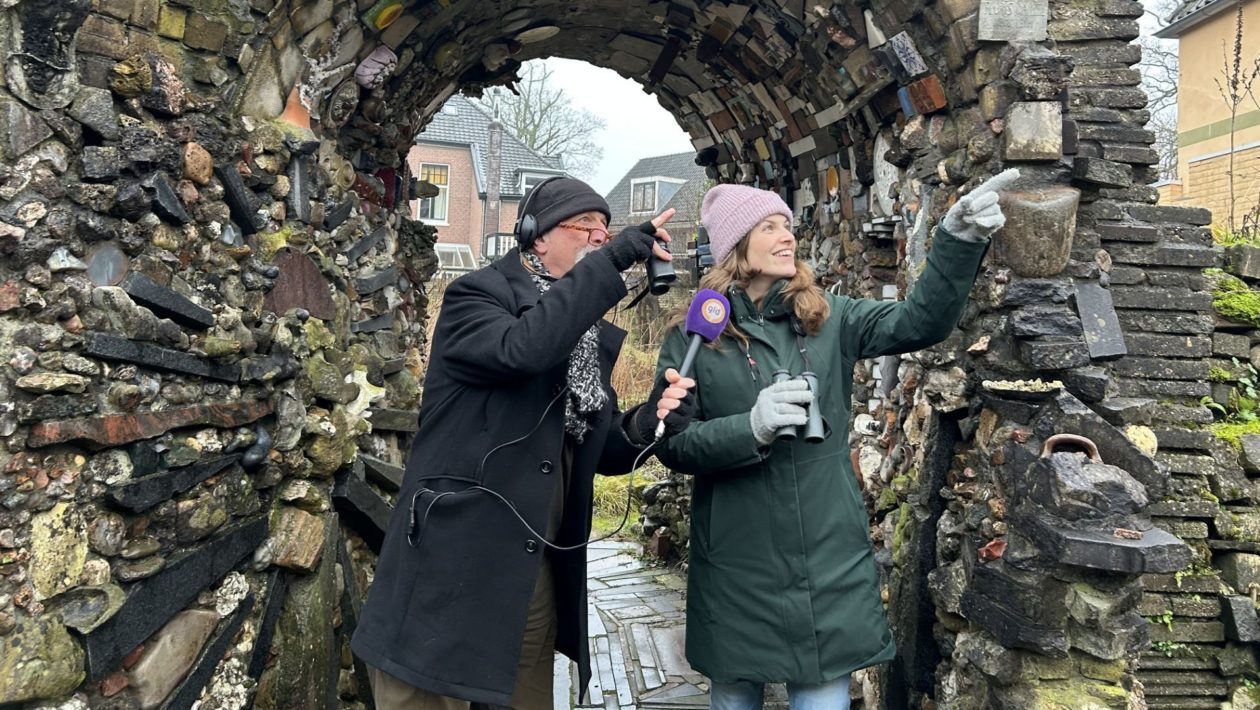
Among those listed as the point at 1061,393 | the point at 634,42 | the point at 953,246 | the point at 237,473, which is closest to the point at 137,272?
the point at 237,473

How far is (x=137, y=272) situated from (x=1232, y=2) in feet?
43.0

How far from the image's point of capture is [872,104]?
3648mm

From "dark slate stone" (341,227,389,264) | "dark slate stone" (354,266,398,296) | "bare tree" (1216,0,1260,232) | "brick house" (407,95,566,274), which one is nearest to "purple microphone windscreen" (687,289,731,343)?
"dark slate stone" (341,227,389,264)

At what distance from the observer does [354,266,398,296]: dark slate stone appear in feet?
12.7

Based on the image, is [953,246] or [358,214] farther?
[358,214]

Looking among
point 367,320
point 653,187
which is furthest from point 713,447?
point 653,187

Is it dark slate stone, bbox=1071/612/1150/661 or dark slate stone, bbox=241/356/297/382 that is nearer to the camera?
dark slate stone, bbox=1071/612/1150/661

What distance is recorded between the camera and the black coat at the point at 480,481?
193 cm

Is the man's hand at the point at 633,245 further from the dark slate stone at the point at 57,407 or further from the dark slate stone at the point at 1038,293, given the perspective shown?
the dark slate stone at the point at 1038,293

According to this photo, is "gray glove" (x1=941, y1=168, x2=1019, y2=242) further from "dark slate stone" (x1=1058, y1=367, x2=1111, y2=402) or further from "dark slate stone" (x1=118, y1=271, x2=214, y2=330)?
"dark slate stone" (x1=118, y1=271, x2=214, y2=330)

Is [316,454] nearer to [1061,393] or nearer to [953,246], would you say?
[953,246]

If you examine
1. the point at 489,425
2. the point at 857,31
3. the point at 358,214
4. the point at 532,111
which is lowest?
the point at 489,425

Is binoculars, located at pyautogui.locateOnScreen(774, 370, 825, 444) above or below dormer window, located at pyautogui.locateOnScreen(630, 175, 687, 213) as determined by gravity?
below

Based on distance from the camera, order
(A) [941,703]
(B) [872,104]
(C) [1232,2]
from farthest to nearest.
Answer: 1. (C) [1232,2]
2. (B) [872,104]
3. (A) [941,703]
